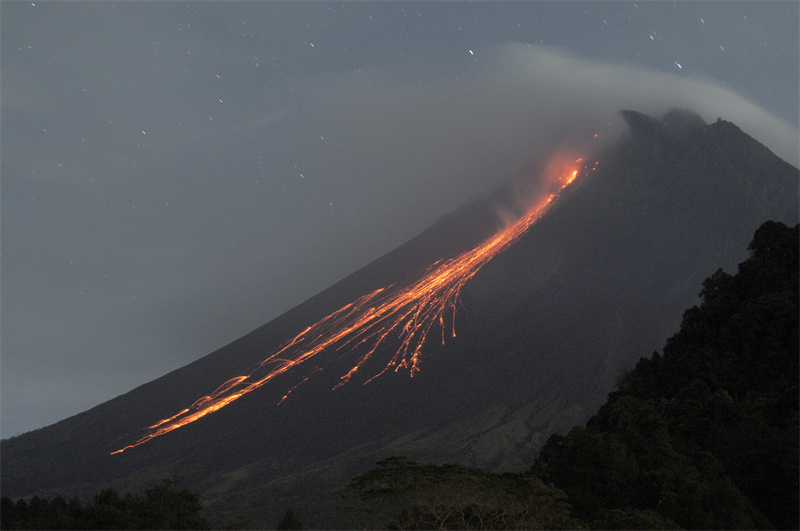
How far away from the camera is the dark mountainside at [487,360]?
258 ft

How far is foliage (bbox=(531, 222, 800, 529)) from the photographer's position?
23.7 meters

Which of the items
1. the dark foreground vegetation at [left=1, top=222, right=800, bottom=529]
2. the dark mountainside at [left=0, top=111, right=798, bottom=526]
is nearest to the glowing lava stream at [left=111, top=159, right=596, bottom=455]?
the dark mountainside at [left=0, top=111, right=798, bottom=526]

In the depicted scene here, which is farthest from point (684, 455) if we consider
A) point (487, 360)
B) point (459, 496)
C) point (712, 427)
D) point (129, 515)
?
point (487, 360)

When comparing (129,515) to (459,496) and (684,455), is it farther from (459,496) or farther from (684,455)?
(684,455)

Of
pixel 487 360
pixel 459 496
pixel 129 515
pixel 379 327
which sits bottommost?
pixel 487 360

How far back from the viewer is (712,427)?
30.8m

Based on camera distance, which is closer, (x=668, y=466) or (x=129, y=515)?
(x=668, y=466)

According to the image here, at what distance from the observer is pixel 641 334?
9850cm

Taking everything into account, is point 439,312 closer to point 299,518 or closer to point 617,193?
point 617,193

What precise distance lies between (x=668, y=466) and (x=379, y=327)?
8464cm

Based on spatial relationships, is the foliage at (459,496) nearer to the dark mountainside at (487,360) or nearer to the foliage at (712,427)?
the foliage at (712,427)

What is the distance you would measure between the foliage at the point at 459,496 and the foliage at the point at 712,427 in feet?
7.51

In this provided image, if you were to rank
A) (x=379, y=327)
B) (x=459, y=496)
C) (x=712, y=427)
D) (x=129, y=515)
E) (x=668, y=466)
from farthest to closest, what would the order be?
1. (x=379, y=327)
2. (x=712, y=427)
3. (x=129, y=515)
4. (x=668, y=466)
5. (x=459, y=496)

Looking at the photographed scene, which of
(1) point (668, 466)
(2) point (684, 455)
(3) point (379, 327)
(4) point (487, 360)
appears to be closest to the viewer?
(1) point (668, 466)
